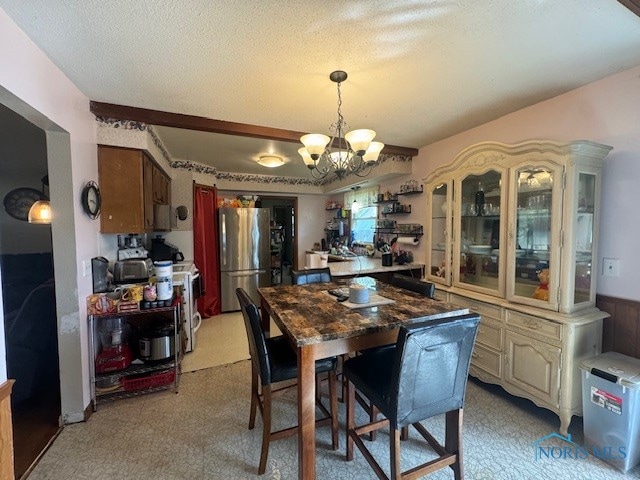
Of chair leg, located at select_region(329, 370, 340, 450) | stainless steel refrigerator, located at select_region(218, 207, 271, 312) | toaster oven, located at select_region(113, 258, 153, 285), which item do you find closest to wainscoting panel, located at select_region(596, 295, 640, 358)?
chair leg, located at select_region(329, 370, 340, 450)

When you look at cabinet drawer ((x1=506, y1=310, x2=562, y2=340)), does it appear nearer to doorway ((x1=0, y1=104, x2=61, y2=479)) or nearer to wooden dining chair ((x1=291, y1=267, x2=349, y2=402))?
wooden dining chair ((x1=291, y1=267, x2=349, y2=402))

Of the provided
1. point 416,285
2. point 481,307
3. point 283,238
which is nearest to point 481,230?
point 481,307

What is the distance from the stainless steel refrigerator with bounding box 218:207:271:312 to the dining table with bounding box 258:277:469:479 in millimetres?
2693

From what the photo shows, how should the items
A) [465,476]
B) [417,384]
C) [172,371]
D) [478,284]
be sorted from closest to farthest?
[417,384] < [465,476] < [172,371] < [478,284]

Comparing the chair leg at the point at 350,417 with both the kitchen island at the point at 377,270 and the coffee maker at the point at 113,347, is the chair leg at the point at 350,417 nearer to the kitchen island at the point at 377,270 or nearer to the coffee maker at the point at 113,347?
the kitchen island at the point at 377,270

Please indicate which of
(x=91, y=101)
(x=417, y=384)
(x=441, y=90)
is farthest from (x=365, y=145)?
(x=91, y=101)

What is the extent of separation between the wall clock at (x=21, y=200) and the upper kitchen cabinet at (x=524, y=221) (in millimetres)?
4193

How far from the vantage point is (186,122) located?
8.16 ft

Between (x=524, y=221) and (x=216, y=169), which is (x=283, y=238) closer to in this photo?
(x=216, y=169)

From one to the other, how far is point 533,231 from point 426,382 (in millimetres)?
1644

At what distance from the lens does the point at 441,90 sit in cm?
210

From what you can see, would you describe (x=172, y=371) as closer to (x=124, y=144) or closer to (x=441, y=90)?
(x=124, y=144)

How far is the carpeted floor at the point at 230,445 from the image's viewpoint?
1.58 m

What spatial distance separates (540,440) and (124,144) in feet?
12.6
